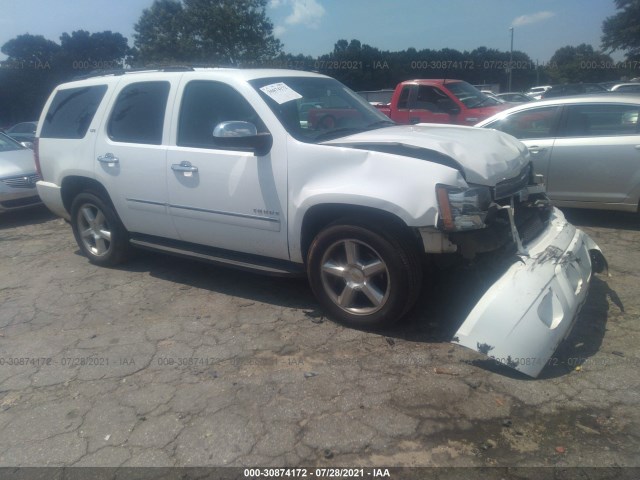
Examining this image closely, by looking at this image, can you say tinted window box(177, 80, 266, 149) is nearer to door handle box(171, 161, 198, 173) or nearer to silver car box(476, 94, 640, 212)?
door handle box(171, 161, 198, 173)

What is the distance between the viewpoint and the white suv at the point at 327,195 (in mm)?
3301

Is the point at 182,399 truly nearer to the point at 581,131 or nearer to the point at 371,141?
the point at 371,141

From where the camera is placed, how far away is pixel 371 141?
12.3 feet

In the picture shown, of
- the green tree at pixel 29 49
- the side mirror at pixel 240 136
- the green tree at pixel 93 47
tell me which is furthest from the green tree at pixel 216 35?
the side mirror at pixel 240 136

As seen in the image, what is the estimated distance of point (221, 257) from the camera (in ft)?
14.7

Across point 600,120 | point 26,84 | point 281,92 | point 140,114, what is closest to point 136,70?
point 140,114

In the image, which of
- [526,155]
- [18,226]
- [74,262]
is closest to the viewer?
[526,155]

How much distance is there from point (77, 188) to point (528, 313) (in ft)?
14.9

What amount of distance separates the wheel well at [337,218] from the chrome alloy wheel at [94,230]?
2484 millimetres

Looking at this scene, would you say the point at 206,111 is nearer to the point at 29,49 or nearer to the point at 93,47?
the point at 93,47

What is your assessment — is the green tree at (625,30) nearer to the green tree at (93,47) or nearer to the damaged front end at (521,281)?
the green tree at (93,47)

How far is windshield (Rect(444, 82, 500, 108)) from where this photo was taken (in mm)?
11188

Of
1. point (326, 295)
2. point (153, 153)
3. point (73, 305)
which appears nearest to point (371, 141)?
point (326, 295)

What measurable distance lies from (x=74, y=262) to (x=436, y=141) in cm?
434
